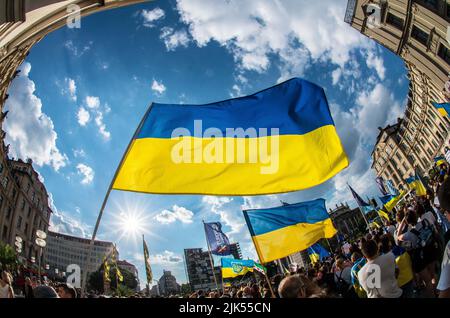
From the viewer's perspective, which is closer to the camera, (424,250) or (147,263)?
(424,250)

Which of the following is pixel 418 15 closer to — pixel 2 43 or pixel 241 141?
pixel 241 141

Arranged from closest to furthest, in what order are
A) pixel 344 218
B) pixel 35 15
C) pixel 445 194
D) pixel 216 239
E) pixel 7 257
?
1. pixel 445 194
2. pixel 35 15
3. pixel 216 239
4. pixel 7 257
5. pixel 344 218

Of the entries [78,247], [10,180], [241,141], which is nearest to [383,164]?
[241,141]

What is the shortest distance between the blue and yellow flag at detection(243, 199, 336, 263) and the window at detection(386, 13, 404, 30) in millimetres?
27972

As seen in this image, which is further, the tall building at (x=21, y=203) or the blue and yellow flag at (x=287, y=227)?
the tall building at (x=21, y=203)

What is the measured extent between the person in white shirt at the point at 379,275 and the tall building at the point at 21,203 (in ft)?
179

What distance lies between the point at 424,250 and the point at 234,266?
1240 centimetres

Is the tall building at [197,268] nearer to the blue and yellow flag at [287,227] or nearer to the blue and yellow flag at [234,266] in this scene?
the blue and yellow flag at [234,266]

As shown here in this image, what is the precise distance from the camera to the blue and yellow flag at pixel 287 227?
865 cm

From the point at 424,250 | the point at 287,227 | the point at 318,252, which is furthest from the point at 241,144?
the point at 318,252

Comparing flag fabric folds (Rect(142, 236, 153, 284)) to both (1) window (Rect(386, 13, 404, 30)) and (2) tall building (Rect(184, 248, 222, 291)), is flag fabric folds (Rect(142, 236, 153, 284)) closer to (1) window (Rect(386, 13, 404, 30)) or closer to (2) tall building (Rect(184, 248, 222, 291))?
(1) window (Rect(386, 13, 404, 30))

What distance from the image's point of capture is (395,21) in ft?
97.9

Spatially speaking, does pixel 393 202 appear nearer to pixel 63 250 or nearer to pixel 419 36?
pixel 419 36

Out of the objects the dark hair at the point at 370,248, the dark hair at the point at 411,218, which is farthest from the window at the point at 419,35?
the dark hair at the point at 370,248
